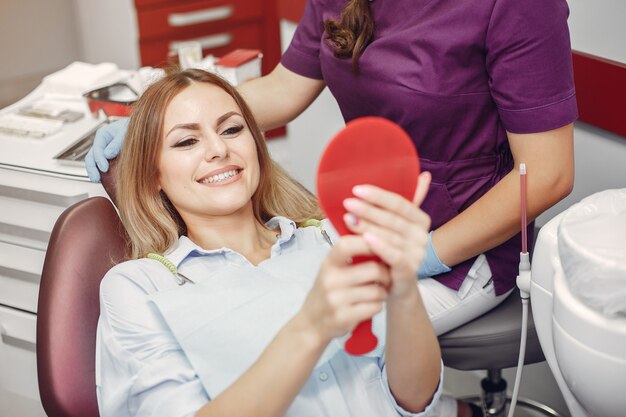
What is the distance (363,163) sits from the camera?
851 millimetres

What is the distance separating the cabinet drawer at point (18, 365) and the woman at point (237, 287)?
60cm

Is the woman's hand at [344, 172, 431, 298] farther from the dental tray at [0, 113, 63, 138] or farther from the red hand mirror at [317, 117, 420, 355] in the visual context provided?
the dental tray at [0, 113, 63, 138]

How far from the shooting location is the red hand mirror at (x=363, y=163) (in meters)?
0.84

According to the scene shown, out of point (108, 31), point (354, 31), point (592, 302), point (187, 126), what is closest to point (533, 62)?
point (354, 31)

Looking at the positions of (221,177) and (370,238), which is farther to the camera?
(221,177)

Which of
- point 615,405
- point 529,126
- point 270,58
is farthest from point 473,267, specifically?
point 270,58

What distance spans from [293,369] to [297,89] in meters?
0.96

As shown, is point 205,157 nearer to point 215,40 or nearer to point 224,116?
point 224,116

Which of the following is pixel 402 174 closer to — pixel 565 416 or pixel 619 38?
pixel 619 38

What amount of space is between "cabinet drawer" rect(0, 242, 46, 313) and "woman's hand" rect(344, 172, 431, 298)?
123 centimetres

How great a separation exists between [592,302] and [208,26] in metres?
2.85

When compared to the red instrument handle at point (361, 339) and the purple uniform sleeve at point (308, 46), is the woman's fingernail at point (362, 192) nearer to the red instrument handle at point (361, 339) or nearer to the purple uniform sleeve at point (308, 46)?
the red instrument handle at point (361, 339)

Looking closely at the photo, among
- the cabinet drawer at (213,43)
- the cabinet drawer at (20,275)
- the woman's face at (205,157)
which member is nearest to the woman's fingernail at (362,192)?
the woman's face at (205,157)

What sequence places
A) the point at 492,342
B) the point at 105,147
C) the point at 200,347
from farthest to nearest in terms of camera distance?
the point at 105,147 → the point at 492,342 → the point at 200,347
